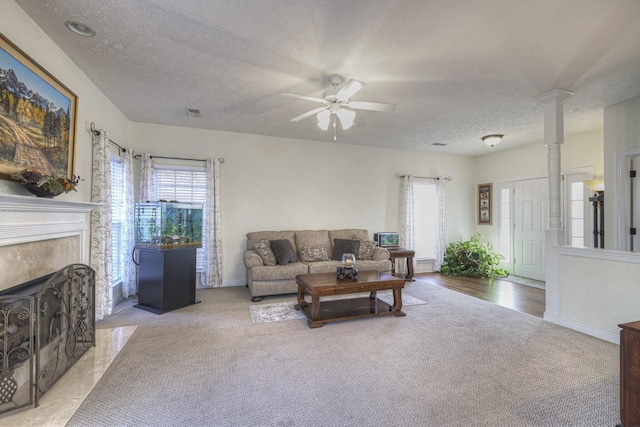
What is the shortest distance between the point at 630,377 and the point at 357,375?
5.28ft

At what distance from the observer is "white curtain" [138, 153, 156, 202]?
4500 mm

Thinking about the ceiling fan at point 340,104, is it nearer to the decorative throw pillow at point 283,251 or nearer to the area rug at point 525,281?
the decorative throw pillow at point 283,251

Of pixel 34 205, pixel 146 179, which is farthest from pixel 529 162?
pixel 34 205

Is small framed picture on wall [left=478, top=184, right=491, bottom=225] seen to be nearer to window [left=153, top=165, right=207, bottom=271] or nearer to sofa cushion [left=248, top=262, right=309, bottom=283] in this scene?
sofa cushion [left=248, top=262, right=309, bottom=283]

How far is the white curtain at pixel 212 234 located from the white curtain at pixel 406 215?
142 inches

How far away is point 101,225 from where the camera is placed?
3.32 m

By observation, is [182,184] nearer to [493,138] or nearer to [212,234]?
[212,234]

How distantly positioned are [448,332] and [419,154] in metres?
4.32

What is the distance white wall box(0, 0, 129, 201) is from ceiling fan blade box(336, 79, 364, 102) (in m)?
2.27

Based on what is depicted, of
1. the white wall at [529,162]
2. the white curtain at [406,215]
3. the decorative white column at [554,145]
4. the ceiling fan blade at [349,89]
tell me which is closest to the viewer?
the ceiling fan blade at [349,89]

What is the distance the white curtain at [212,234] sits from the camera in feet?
15.7

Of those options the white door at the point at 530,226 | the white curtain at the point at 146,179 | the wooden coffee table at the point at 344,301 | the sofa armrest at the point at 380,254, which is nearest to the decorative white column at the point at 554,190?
the wooden coffee table at the point at 344,301

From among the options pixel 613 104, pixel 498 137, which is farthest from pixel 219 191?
pixel 613 104

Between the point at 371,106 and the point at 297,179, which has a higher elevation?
the point at 371,106
